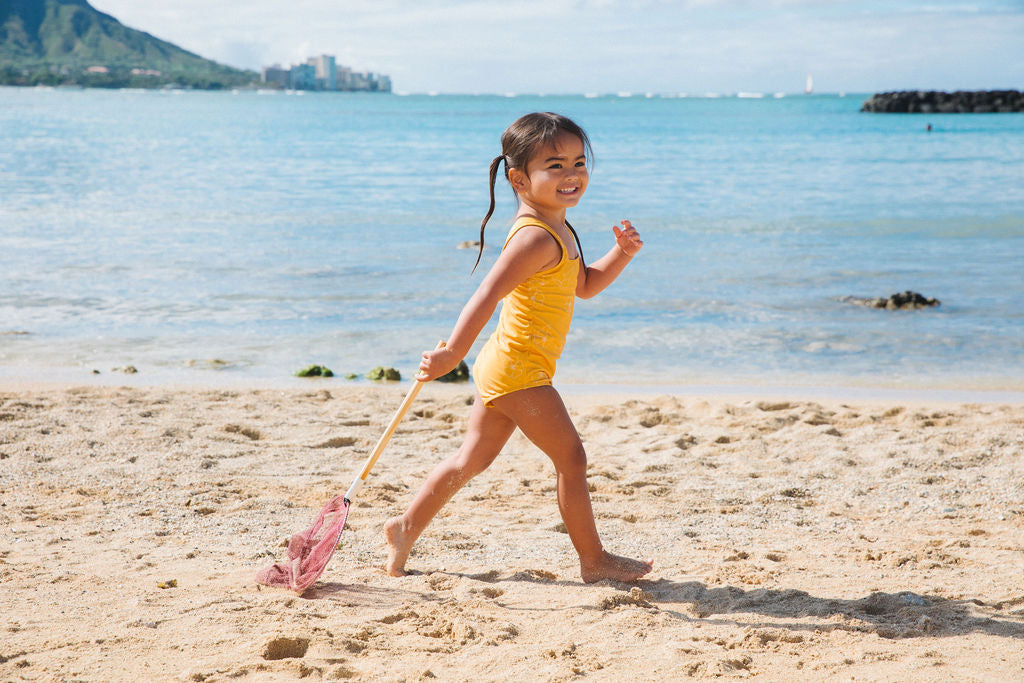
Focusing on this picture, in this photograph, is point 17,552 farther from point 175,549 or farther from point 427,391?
point 427,391

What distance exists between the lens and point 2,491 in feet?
13.5

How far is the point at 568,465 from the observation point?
318 cm

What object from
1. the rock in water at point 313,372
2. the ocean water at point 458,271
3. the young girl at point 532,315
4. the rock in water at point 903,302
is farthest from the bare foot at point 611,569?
the rock in water at point 903,302

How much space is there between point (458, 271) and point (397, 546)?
8.57 metres

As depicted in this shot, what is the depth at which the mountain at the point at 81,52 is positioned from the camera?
4801 inches

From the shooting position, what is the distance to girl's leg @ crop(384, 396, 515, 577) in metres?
3.24

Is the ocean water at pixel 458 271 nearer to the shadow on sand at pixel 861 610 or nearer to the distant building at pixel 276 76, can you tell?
the shadow on sand at pixel 861 610

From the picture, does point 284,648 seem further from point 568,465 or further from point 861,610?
point 861,610

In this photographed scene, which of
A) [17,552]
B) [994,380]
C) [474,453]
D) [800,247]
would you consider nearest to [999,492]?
[474,453]

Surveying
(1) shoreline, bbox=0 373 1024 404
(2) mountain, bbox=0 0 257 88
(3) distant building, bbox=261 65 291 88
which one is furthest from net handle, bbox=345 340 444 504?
(3) distant building, bbox=261 65 291 88

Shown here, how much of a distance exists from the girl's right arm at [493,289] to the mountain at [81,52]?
12868 cm

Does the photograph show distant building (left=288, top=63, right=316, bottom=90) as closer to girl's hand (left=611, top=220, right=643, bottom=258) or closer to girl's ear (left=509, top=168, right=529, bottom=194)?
girl's hand (left=611, top=220, right=643, bottom=258)

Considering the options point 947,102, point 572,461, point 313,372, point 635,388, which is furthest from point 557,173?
point 947,102

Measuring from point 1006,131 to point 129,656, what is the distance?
60.7 metres
